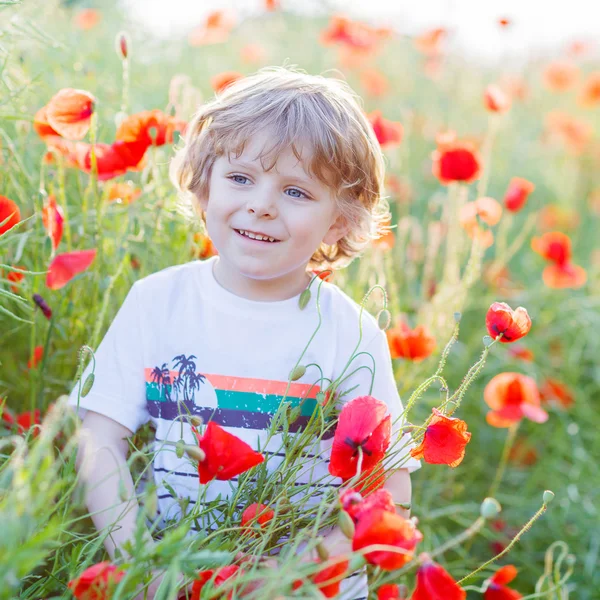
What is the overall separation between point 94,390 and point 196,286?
23cm

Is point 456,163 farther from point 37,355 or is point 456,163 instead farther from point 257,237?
point 37,355

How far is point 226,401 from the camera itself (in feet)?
4.00

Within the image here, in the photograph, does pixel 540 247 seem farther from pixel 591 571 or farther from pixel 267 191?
pixel 267 191

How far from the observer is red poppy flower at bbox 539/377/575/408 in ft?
7.17

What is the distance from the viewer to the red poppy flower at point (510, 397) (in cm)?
166

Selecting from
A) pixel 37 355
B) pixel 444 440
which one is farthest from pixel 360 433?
pixel 37 355

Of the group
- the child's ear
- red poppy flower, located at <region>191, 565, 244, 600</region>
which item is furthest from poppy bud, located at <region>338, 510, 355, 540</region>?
the child's ear

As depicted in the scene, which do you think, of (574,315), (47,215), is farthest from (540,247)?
(47,215)

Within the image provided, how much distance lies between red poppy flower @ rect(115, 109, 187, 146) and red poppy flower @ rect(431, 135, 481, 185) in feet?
2.20

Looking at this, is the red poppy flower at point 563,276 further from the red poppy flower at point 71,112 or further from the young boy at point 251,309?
the red poppy flower at point 71,112

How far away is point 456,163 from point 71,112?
34.8 inches

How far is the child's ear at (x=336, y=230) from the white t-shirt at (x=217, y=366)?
124 mm

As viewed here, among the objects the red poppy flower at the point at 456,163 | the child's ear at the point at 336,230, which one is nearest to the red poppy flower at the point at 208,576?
the child's ear at the point at 336,230

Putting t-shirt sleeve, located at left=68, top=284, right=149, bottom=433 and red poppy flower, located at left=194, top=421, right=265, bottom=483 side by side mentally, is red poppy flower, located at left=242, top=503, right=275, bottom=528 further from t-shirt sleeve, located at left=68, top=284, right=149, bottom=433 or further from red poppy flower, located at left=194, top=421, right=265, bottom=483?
t-shirt sleeve, located at left=68, top=284, right=149, bottom=433
